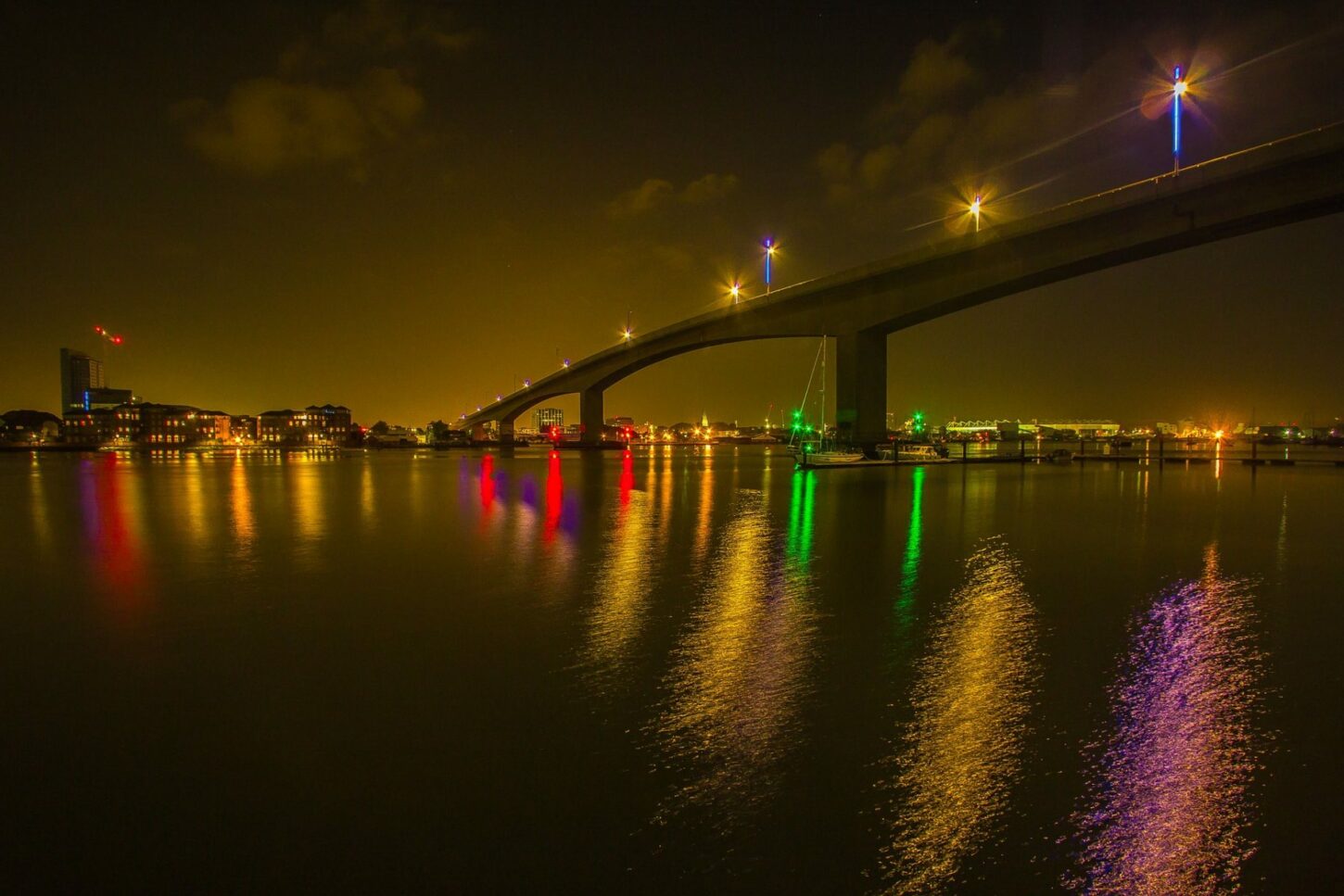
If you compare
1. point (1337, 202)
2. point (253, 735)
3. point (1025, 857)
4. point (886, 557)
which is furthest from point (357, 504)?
point (1337, 202)

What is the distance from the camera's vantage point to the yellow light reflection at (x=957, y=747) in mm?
3834

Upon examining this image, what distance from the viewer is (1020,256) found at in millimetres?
35469

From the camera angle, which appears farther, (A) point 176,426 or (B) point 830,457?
(A) point 176,426

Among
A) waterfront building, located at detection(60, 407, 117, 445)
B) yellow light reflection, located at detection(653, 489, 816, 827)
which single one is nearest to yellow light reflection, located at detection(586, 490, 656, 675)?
yellow light reflection, located at detection(653, 489, 816, 827)

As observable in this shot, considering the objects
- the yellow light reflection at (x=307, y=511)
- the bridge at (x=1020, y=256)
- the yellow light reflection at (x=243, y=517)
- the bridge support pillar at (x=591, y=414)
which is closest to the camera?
A: the yellow light reflection at (x=243, y=517)

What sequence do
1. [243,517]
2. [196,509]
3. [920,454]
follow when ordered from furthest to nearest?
[920,454] → [196,509] → [243,517]

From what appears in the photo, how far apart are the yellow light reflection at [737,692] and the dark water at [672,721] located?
1.2 inches

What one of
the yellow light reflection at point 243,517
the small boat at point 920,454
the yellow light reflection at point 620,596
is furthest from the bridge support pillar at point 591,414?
the yellow light reflection at point 620,596

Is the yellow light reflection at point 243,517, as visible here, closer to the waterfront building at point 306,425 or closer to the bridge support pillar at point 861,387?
the bridge support pillar at point 861,387

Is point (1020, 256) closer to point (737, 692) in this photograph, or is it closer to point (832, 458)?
point (832, 458)

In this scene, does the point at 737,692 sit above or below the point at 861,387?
below

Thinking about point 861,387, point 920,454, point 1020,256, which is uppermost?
point 1020,256

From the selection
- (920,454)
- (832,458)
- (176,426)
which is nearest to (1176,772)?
(832,458)

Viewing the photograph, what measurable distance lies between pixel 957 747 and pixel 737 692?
1.76 m
